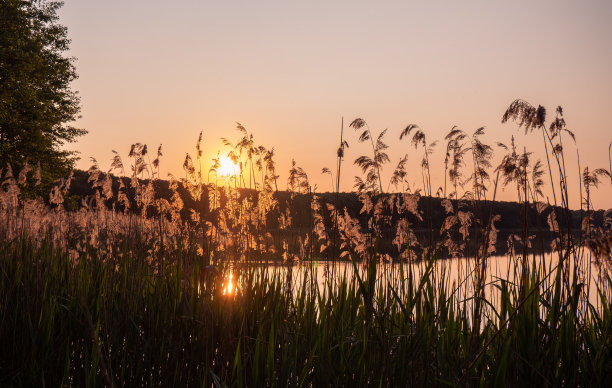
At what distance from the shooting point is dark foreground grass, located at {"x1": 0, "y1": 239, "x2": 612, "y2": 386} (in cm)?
267

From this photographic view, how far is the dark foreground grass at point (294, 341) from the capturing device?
2668 millimetres

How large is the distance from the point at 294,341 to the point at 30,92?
77.5 ft

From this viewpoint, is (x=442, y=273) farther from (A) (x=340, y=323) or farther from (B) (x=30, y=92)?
(B) (x=30, y=92)

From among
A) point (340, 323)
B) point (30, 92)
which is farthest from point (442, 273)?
point (30, 92)

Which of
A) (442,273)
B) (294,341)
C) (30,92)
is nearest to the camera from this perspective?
(294,341)

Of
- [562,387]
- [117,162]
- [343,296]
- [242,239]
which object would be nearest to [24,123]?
[117,162]

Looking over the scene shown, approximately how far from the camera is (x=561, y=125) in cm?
332

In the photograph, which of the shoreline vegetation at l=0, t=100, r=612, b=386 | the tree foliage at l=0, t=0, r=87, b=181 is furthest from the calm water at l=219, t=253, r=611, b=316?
the tree foliage at l=0, t=0, r=87, b=181

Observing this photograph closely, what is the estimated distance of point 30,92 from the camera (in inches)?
874

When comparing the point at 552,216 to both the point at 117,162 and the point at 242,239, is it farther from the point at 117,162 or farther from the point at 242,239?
the point at 117,162

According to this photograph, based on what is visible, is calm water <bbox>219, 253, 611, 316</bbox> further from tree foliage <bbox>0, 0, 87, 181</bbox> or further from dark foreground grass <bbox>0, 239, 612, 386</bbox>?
tree foliage <bbox>0, 0, 87, 181</bbox>

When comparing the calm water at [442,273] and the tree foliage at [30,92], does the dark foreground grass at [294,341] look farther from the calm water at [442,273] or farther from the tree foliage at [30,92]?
the tree foliage at [30,92]

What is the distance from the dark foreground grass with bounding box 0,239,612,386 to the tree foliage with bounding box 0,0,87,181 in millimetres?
20512

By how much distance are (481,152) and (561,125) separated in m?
0.69
